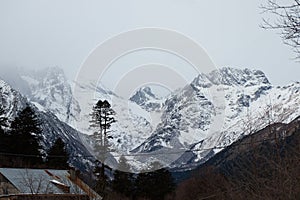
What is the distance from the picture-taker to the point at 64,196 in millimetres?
20953

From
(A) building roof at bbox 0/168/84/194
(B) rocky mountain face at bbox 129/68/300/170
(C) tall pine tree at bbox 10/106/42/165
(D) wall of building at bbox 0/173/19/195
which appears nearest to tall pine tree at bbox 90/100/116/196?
(B) rocky mountain face at bbox 129/68/300/170

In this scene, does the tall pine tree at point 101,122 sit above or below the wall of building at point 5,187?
above

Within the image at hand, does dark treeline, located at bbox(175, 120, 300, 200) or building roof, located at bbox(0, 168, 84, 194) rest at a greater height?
building roof, located at bbox(0, 168, 84, 194)

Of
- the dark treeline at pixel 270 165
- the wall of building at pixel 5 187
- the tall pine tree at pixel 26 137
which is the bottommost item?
the dark treeline at pixel 270 165

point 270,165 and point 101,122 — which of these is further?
point 101,122

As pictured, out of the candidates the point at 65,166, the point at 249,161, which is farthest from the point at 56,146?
the point at 249,161

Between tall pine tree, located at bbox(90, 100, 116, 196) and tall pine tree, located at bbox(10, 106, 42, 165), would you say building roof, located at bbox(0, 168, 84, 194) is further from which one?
tall pine tree, located at bbox(90, 100, 116, 196)

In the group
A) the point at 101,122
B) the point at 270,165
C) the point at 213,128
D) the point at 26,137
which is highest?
the point at 101,122

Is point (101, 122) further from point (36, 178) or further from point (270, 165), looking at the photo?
point (270, 165)

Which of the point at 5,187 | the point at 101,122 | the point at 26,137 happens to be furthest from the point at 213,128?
the point at 5,187

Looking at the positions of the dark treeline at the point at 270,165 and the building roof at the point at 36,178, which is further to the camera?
the building roof at the point at 36,178

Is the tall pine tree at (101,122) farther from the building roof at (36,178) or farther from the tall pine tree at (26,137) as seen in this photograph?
the building roof at (36,178)

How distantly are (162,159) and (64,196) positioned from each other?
15639 mm

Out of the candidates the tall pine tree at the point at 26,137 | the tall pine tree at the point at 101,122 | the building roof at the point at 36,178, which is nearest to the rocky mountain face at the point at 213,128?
the tall pine tree at the point at 101,122
